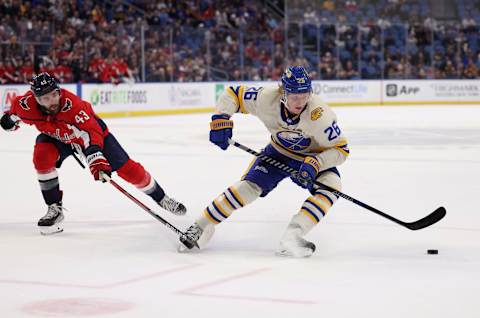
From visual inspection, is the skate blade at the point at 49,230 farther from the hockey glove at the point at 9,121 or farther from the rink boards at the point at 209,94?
the rink boards at the point at 209,94

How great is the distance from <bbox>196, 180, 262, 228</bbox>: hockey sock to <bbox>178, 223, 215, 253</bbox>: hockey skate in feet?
0.10

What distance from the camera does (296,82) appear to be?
161 inches

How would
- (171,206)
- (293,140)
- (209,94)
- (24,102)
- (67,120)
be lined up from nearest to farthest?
(293,140) < (67,120) < (24,102) < (171,206) < (209,94)

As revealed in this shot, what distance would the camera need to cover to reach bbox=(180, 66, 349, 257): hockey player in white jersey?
419cm

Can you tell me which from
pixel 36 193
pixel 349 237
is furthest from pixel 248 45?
pixel 349 237

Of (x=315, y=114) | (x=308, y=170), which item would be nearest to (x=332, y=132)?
(x=315, y=114)

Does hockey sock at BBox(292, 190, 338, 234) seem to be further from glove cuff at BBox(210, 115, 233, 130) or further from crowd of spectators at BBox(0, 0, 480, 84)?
crowd of spectators at BBox(0, 0, 480, 84)

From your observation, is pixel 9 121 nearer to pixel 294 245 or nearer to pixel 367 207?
pixel 294 245

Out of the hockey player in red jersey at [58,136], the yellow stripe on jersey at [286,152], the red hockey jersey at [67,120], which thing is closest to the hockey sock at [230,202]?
the yellow stripe on jersey at [286,152]

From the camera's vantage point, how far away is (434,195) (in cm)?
643

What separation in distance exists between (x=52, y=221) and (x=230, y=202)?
1.19m

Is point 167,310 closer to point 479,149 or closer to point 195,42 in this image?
point 479,149

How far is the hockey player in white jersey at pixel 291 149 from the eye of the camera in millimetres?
4191

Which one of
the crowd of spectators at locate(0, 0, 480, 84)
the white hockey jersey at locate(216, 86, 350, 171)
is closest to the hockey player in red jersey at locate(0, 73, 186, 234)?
the white hockey jersey at locate(216, 86, 350, 171)
